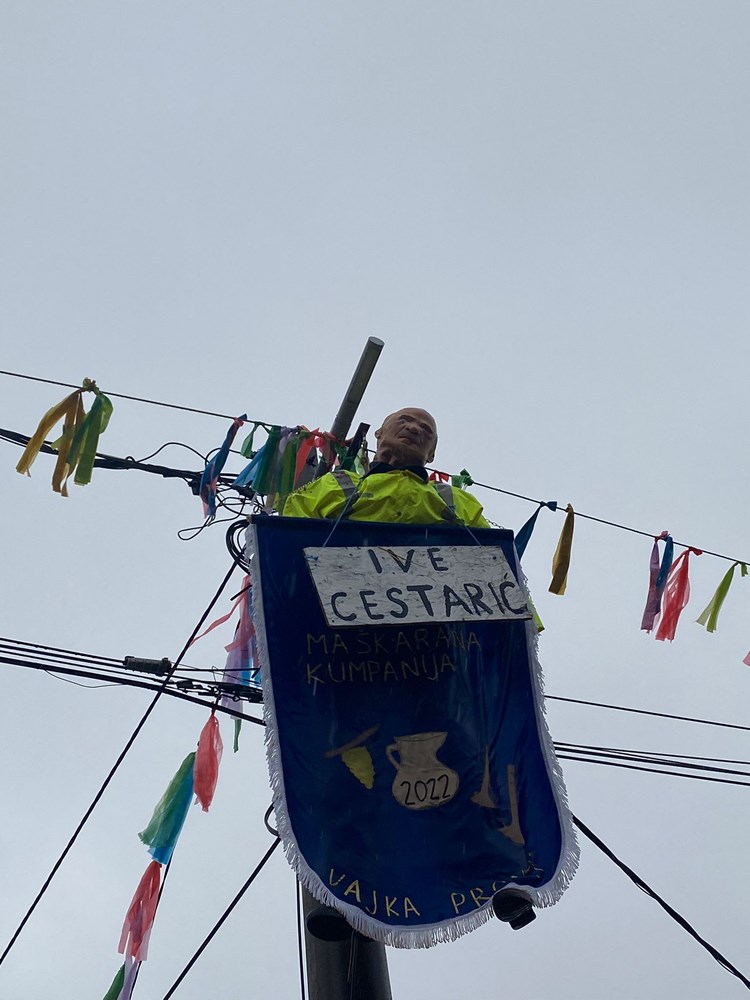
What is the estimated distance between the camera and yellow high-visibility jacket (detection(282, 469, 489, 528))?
4652 millimetres

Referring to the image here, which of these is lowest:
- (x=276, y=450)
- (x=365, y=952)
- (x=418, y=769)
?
(x=365, y=952)

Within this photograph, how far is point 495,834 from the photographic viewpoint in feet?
13.0

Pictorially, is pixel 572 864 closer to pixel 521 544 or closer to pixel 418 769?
pixel 418 769

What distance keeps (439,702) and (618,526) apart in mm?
3066

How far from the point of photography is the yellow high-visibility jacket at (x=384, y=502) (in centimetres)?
465

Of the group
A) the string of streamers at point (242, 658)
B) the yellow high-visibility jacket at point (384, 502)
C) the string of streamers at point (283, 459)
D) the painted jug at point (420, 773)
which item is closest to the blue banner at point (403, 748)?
the painted jug at point (420, 773)

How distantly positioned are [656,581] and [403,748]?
346cm

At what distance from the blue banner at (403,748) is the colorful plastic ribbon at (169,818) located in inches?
72.4

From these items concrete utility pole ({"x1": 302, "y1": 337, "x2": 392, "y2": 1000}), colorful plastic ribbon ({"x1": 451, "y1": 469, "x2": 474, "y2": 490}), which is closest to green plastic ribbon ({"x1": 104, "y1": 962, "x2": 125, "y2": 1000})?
concrete utility pole ({"x1": 302, "y1": 337, "x2": 392, "y2": 1000})

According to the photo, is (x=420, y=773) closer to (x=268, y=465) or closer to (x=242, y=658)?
(x=242, y=658)

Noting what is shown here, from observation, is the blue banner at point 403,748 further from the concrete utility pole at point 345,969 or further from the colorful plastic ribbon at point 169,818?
the colorful plastic ribbon at point 169,818

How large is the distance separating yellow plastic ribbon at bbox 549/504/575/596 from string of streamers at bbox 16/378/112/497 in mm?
2922

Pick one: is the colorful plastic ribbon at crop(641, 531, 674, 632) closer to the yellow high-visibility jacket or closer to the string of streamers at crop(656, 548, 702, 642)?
the string of streamers at crop(656, 548, 702, 642)

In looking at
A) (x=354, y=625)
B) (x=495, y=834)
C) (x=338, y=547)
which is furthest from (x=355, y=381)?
(x=495, y=834)
